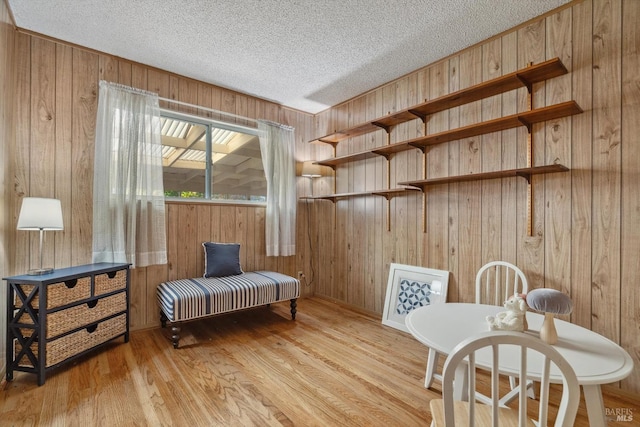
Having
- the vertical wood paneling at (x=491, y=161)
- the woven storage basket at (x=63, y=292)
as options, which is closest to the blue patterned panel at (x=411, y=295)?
the vertical wood paneling at (x=491, y=161)

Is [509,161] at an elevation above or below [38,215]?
above

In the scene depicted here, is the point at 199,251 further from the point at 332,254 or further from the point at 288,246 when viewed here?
the point at 332,254

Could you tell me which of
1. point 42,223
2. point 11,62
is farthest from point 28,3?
point 42,223

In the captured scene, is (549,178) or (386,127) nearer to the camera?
(549,178)

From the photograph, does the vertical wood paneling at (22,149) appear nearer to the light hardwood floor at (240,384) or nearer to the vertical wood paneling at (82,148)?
the vertical wood paneling at (82,148)

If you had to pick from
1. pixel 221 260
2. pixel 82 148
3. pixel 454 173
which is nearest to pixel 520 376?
pixel 454 173

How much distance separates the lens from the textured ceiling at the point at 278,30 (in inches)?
82.7

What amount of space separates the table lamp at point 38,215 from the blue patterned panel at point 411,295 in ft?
9.70

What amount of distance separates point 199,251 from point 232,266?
40 cm

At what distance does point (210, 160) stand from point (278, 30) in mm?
1628

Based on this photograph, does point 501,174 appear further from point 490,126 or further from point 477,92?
point 477,92

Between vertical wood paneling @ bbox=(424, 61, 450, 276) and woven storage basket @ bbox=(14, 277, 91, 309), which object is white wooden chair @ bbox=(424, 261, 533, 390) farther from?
woven storage basket @ bbox=(14, 277, 91, 309)

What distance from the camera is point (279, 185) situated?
372cm
